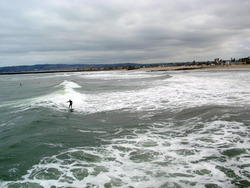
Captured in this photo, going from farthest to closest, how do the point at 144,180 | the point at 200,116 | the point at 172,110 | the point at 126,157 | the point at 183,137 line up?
the point at 172,110 → the point at 200,116 → the point at 183,137 → the point at 126,157 → the point at 144,180

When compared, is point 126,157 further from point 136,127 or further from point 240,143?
point 240,143

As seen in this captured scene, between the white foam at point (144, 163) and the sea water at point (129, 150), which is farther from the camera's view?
the sea water at point (129, 150)

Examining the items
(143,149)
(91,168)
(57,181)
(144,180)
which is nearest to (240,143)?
(143,149)

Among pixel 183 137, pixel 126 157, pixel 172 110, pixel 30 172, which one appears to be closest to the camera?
pixel 30 172

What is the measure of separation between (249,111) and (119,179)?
12.2 meters

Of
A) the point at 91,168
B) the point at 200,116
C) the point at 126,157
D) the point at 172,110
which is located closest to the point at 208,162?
the point at 126,157

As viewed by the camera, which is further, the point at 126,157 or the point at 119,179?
the point at 126,157

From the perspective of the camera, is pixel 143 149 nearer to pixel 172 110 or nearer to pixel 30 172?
pixel 30 172

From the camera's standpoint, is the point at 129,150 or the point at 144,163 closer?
the point at 144,163

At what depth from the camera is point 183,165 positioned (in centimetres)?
735

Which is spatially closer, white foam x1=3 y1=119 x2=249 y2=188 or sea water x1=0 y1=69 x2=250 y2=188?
white foam x1=3 y1=119 x2=249 y2=188

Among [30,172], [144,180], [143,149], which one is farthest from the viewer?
[143,149]

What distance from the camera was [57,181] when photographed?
22.1 ft

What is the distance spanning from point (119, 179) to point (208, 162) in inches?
142
